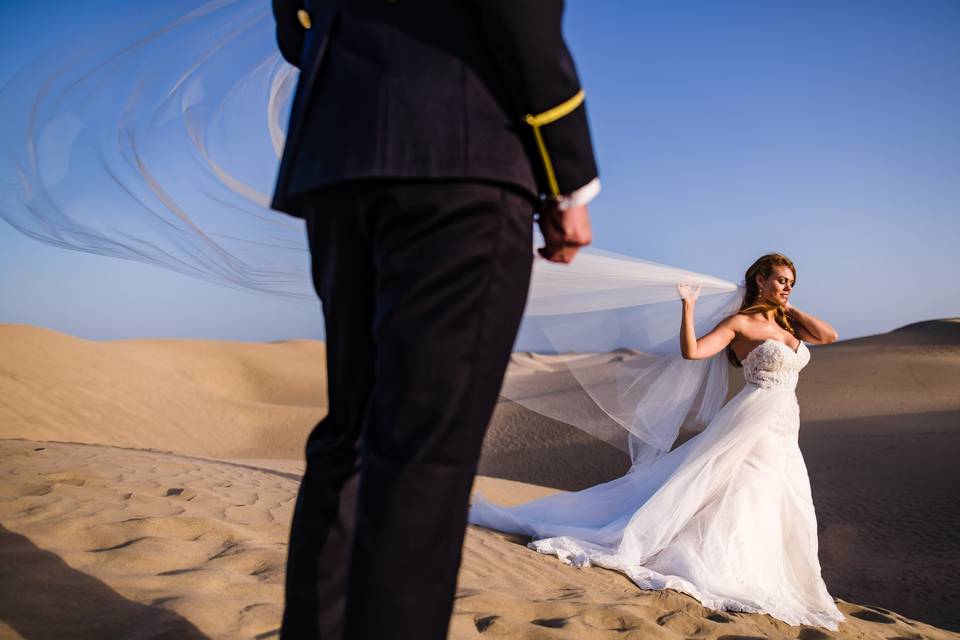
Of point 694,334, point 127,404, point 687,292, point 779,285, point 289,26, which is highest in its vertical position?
point 289,26

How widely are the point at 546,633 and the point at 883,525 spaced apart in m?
6.19

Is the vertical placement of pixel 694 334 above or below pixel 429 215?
below

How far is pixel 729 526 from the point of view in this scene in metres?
4.24

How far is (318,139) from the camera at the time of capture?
4.13ft

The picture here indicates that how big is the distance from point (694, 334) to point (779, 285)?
75 cm

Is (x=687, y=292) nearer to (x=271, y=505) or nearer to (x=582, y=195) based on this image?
(x=271, y=505)

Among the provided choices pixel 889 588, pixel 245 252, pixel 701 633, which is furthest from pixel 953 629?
pixel 245 252

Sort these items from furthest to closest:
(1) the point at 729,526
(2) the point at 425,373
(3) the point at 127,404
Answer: (3) the point at 127,404
(1) the point at 729,526
(2) the point at 425,373

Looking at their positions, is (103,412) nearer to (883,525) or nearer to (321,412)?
(321,412)

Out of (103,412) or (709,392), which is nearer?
(709,392)

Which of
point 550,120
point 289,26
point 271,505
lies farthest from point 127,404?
point 550,120

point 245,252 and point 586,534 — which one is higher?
point 245,252

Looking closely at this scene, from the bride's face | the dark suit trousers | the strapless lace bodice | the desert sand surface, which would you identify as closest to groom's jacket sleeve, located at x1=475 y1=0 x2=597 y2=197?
the dark suit trousers

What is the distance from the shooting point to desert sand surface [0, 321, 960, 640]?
7.61 ft
